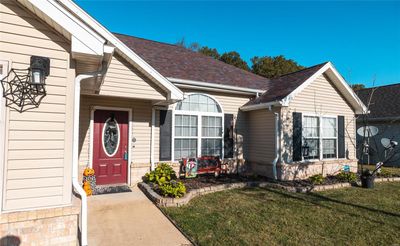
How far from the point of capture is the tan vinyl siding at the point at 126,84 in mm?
6672

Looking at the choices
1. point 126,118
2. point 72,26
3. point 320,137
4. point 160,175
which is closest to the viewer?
point 72,26

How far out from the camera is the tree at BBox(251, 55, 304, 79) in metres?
30.3

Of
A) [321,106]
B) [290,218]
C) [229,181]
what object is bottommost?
[290,218]

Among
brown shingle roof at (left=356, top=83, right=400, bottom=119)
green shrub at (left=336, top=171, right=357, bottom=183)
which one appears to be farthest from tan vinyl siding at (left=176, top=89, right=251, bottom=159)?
brown shingle roof at (left=356, top=83, right=400, bottom=119)

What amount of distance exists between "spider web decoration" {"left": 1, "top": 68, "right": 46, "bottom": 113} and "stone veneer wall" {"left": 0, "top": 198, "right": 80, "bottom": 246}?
1.41 meters

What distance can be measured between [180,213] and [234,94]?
19.3ft

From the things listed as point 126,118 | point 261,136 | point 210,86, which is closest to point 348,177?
point 261,136

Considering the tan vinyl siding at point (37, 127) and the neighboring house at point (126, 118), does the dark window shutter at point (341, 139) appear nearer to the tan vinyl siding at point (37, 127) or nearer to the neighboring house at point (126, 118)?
the neighboring house at point (126, 118)

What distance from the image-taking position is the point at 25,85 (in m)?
3.26

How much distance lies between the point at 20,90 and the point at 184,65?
752cm

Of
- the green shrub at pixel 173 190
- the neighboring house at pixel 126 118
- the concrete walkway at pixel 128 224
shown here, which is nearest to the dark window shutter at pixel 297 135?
the neighboring house at pixel 126 118

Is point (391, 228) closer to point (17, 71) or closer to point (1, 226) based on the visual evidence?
point (1, 226)

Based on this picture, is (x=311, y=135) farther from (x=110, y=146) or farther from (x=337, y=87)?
(x=110, y=146)

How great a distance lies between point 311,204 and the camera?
20.2 ft
